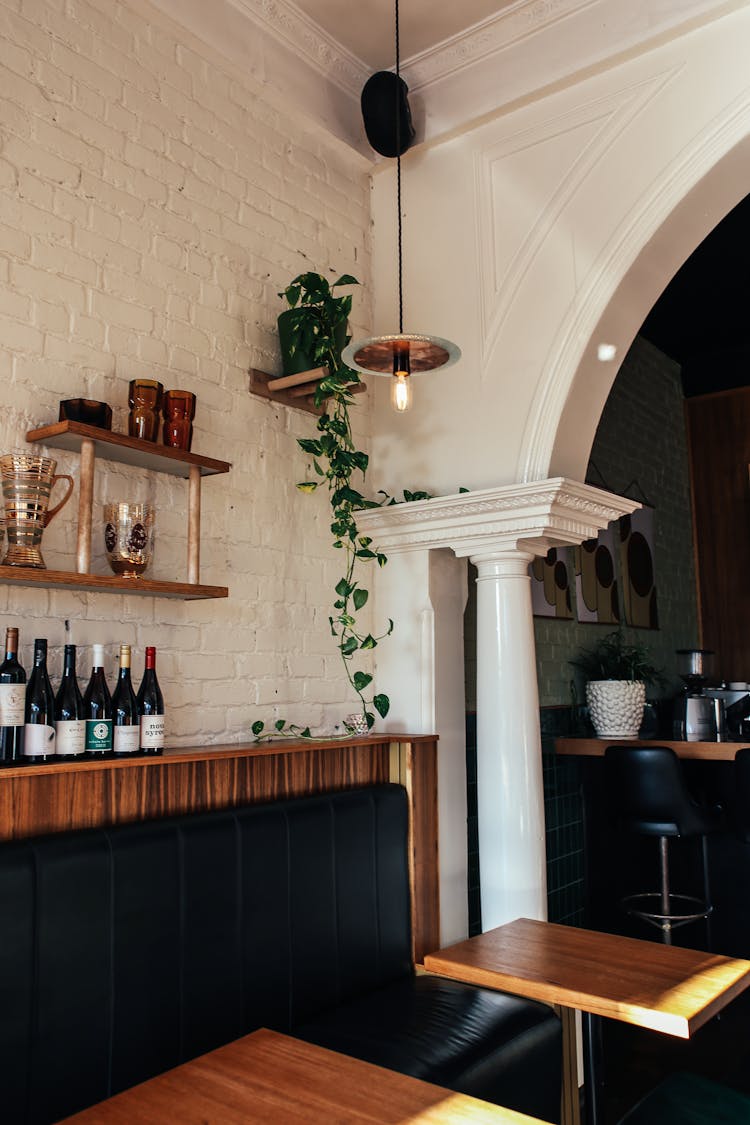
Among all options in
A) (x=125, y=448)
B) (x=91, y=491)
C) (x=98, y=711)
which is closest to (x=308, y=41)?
(x=125, y=448)

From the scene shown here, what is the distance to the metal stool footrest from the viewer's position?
Result: 4016mm

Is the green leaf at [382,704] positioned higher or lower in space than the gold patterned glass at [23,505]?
lower

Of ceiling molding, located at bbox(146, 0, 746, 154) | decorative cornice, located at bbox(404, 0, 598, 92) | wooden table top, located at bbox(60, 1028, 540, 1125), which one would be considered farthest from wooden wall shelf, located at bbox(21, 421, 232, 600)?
decorative cornice, located at bbox(404, 0, 598, 92)

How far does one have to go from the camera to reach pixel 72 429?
236 centimetres

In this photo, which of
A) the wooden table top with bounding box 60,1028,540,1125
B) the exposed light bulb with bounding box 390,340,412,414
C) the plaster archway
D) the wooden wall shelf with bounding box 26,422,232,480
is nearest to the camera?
the wooden table top with bounding box 60,1028,540,1125

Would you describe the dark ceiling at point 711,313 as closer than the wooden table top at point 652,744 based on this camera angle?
No

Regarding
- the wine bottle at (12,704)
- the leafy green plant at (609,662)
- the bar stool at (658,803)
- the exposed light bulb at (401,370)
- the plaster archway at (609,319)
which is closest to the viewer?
the wine bottle at (12,704)

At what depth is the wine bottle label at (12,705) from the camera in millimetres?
2158

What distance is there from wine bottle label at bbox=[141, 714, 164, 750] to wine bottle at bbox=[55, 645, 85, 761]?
0.53 feet

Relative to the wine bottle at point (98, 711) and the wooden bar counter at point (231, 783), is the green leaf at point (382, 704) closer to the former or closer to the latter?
the wooden bar counter at point (231, 783)

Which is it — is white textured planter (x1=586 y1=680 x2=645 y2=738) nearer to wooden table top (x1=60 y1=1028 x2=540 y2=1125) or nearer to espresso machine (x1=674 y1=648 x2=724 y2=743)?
espresso machine (x1=674 y1=648 x2=724 y2=743)


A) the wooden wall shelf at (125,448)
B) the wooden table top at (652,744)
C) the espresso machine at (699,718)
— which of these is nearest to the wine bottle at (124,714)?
the wooden wall shelf at (125,448)

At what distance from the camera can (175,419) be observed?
2697 millimetres

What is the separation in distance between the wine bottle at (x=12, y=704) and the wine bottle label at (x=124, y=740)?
250mm
